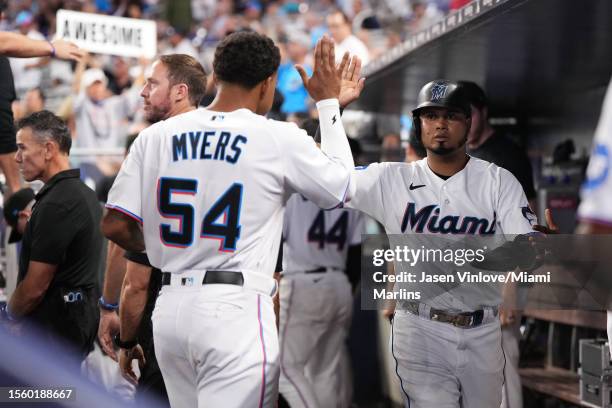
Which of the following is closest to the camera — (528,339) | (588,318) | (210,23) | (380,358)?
(588,318)

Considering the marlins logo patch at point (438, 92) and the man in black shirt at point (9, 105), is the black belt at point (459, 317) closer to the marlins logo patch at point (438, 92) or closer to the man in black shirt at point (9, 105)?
the marlins logo patch at point (438, 92)

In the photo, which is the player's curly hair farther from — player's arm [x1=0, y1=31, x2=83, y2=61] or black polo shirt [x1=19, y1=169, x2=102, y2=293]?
player's arm [x1=0, y1=31, x2=83, y2=61]

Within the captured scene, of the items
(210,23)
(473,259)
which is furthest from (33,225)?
(210,23)

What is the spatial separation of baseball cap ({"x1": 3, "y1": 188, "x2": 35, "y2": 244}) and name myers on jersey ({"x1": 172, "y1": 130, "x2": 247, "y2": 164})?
2430 millimetres

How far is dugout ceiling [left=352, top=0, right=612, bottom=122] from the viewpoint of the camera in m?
4.63

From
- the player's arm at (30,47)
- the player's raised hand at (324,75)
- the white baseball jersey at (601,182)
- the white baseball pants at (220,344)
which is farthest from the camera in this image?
the player's arm at (30,47)

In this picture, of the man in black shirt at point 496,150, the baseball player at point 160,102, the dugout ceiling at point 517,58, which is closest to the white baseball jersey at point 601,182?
the dugout ceiling at point 517,58

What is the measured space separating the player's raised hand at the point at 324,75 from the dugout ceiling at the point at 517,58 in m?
1.00

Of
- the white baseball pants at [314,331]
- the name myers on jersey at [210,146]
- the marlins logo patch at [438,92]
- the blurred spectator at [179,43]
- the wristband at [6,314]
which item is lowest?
the white baseball pants at [314,331]

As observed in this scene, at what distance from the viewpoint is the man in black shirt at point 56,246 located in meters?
4.75

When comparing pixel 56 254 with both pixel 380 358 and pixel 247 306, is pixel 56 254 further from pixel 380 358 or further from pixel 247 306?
pixel 380 358

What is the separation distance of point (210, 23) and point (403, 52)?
10.9 metres

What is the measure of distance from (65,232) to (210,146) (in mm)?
1674

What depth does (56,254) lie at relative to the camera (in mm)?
4766
